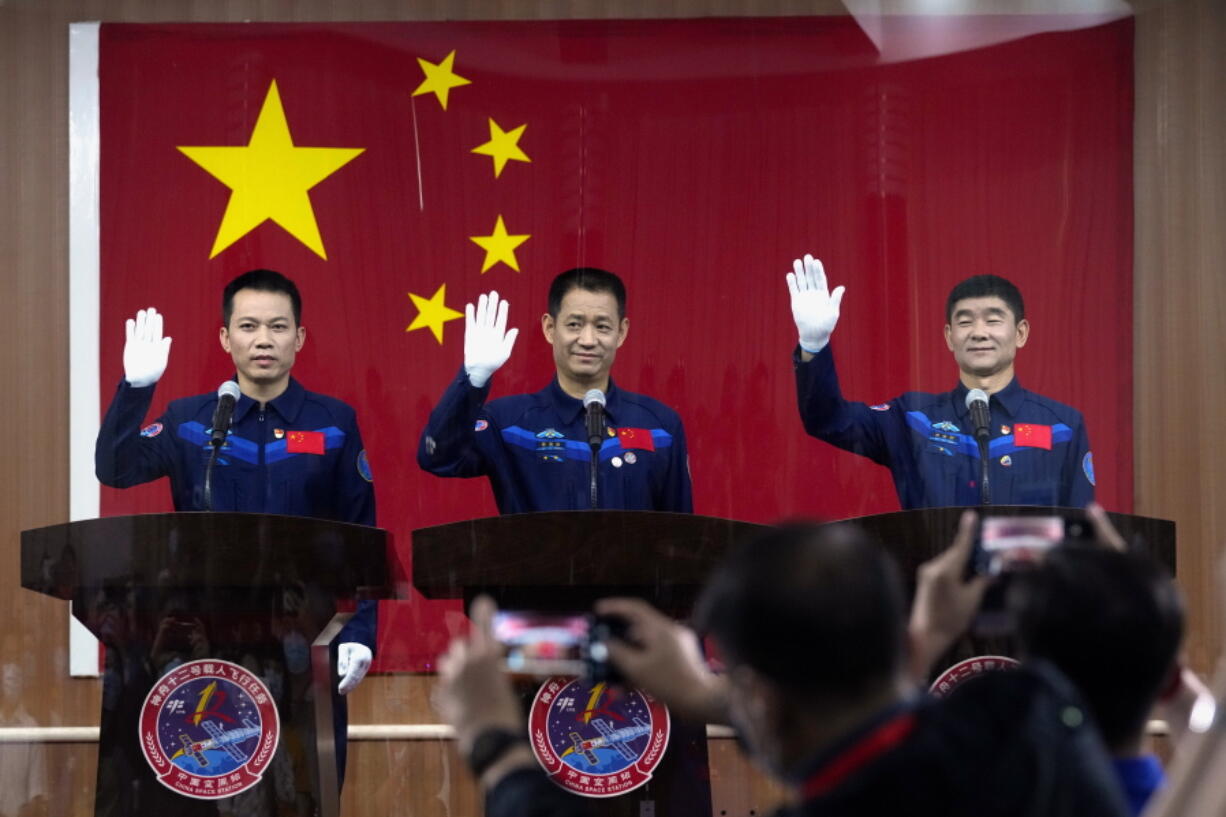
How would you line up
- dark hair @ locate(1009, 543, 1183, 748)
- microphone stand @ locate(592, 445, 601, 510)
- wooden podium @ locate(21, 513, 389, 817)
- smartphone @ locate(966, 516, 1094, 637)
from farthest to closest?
microphone stand @ locate(592, 445, 601, 510)
wooden podium @ locate(21, 513, 389, 817)
smartphone @ locate(966, 516, 1094, 637)
dark hair @ locate(1009, 543, 1183, 748)

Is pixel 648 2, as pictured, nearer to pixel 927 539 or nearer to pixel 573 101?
pixel 573 101

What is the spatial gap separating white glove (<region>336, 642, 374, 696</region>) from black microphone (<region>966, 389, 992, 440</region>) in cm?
165

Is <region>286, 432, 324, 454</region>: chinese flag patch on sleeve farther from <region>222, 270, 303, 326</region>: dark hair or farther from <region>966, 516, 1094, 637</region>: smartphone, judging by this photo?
<region>966, 516, 1094, 637</region>: smartphone

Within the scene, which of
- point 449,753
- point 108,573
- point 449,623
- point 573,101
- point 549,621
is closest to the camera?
point 549,621

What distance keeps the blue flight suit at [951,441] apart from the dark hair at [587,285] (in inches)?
19.1

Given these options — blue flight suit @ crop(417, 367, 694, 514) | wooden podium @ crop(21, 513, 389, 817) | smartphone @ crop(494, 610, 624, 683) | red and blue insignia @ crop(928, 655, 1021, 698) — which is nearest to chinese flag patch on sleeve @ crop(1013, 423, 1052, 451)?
blue flight suit @ crop(417, 367, 694, 514)

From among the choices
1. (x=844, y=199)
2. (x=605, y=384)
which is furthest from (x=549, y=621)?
(x=844, y=199)

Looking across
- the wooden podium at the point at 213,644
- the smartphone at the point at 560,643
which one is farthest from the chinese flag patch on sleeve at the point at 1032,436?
the smartphone at the point at 560,643

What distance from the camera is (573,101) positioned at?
3873 millimetres

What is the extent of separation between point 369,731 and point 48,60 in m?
1.91

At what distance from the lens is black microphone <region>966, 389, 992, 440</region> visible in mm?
3754

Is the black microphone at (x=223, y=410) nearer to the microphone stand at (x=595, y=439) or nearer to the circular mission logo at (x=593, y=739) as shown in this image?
the microphone stand at (x=595, y=439)

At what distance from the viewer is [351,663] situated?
3162 millimetres

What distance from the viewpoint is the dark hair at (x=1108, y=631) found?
1258 millimetres
